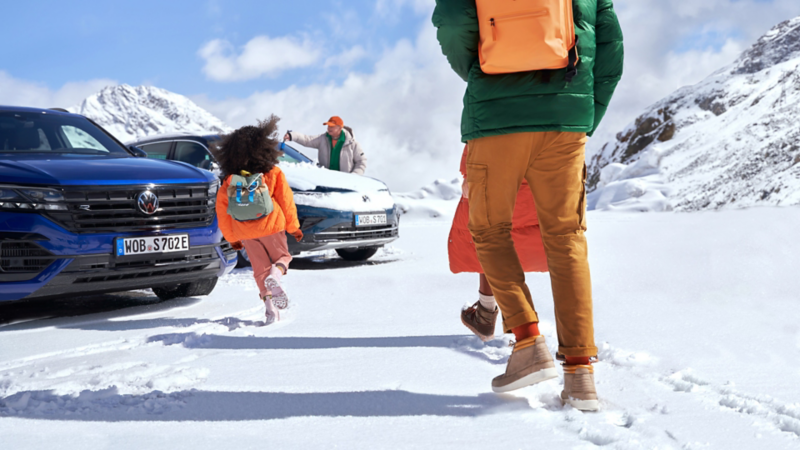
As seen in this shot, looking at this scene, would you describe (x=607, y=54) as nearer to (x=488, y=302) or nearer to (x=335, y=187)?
(x=488, y=302)

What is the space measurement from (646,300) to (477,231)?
6.95 ft

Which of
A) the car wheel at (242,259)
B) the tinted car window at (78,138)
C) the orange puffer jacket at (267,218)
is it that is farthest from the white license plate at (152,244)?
the car wheel at (242,259)

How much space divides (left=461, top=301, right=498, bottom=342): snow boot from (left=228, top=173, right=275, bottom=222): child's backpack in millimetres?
1543

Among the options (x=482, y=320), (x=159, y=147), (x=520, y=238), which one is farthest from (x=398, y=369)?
(x=159, y=147)

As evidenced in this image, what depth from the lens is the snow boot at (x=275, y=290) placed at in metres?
3.79

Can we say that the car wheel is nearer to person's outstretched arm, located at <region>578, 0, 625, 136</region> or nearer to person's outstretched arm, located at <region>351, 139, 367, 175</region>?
person's outstretched arm, located at <region>351, 139, 367, 175</region>

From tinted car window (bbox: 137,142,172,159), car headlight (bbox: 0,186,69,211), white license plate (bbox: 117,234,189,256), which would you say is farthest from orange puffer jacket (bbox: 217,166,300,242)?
tinted car window (bbox: 137,142,172,159)

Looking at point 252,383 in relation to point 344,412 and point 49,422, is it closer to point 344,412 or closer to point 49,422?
point 344,412

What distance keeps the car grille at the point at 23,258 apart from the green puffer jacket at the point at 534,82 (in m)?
2.74

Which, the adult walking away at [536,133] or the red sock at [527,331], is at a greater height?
the adult walking away at [536,133]

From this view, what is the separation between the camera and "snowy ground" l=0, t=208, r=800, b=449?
186 cm

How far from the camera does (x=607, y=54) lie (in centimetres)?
215

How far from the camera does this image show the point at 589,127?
2.09 metres

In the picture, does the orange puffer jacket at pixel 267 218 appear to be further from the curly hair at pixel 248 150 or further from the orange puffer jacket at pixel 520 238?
the orange puffer jacket at pixel 520 238
